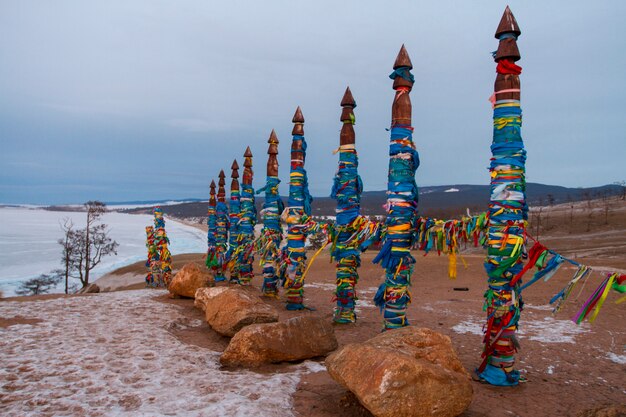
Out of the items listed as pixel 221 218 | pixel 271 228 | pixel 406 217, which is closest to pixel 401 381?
pixel 406 217

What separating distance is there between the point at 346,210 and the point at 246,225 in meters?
7.63

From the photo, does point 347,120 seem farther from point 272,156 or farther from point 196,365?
point 196,365

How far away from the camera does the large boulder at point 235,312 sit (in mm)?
7863

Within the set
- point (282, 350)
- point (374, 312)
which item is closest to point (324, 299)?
point (374, 312)

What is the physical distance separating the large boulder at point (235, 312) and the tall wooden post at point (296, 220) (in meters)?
3.08

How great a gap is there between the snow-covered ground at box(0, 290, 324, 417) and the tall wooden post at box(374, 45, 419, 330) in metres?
1.96

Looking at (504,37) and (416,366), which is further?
(504,37)

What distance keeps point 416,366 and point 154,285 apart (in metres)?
19.2

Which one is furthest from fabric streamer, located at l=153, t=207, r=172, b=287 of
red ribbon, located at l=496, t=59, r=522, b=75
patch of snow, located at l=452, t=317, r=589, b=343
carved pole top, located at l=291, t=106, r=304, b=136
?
red ribbon, located at l=496, t=59, r=522, b=75

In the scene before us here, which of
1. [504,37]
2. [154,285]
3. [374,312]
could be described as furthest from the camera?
[154,285]

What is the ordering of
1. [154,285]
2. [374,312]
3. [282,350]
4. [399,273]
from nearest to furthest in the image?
[282,350]
[399,273]
[374,312]
[154,285]

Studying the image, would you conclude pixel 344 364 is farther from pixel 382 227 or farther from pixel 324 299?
pixel 324 299

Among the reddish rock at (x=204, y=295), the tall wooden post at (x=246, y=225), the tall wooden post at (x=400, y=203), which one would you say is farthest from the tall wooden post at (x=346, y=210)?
the tall wooden post at (x=246, y=225)

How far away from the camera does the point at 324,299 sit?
14.0 meters
